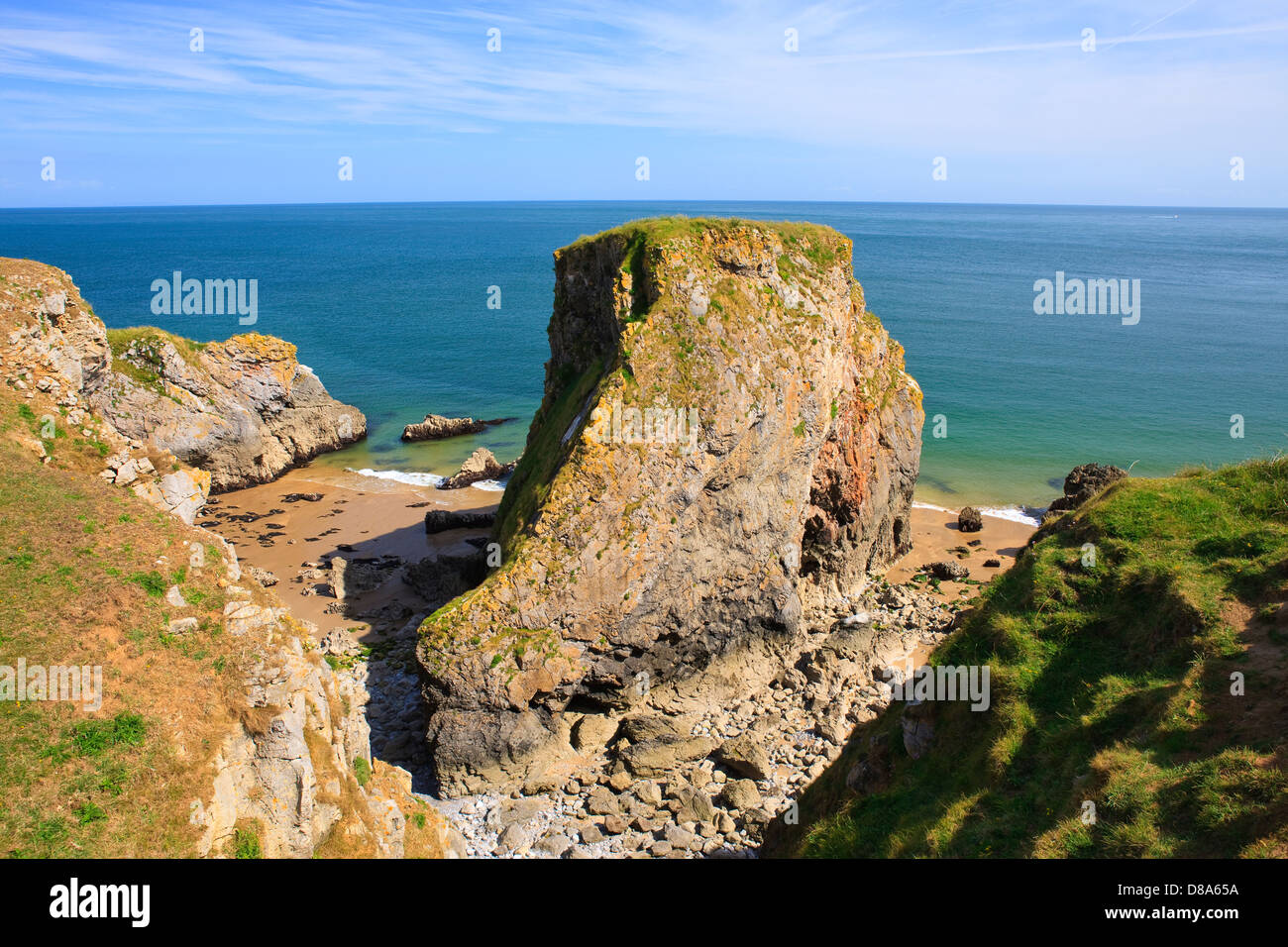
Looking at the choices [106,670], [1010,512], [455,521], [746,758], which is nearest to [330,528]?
[455,521]

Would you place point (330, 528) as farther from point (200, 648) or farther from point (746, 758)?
point (746, 758)

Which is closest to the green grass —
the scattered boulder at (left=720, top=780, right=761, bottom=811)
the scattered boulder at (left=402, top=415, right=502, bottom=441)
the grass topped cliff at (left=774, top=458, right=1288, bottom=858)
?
the grass topped cliff at (left=774, top=458, right=1288, bottom=858)

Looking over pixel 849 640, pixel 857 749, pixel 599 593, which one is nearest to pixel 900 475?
pixel 849 640

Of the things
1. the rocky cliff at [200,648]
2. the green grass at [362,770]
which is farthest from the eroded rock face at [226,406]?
the green grass at [362,770]

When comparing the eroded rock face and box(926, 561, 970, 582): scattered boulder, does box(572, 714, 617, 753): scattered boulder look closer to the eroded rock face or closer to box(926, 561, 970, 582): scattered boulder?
box(926, 561, 970, 582): scattered boulder

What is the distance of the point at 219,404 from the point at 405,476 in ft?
35.0

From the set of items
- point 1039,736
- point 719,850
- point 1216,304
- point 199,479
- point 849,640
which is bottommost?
point 719,850

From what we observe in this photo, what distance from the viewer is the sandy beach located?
30.4 meters

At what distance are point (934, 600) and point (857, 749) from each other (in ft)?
52.0

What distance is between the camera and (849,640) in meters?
26.2

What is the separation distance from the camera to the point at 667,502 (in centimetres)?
2288

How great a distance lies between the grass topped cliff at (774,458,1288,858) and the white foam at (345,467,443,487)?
3295 cm
